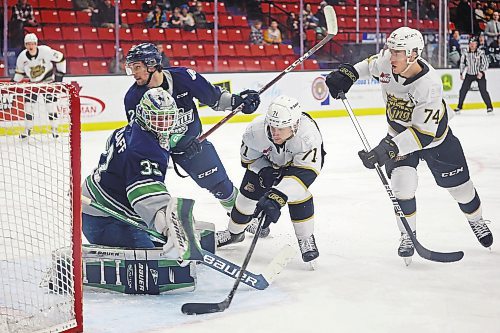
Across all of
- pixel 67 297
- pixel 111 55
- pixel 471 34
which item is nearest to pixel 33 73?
pixel 111 55

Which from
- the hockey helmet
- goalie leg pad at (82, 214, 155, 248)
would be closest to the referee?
the hockey helmet

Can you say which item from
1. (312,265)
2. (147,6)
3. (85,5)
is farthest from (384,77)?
(147,6)

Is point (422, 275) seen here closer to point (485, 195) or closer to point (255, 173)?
point (255, 173)

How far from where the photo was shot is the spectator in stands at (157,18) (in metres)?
9.71

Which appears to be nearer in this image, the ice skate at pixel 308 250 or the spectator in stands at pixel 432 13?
the ice skate at pixel 308 250

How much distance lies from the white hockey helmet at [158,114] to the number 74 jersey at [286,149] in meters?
0.55

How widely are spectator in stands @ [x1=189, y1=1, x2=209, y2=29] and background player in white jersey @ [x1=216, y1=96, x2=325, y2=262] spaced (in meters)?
6.65

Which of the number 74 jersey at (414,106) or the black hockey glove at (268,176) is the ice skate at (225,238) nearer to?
the black hockey glove at (268,176)

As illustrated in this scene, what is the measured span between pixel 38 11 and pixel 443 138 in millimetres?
6470

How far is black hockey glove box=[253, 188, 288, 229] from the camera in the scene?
298 centimetres

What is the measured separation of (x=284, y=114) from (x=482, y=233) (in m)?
1.15

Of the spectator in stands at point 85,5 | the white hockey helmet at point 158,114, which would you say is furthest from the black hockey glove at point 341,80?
the spectator in stands at point 85,5

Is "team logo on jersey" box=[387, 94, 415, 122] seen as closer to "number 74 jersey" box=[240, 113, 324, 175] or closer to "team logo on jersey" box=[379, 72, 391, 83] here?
"team logo on jersey" box=[379, 72, 391, 83]

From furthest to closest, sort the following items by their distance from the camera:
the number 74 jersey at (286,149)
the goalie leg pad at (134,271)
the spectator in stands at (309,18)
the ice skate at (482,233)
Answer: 1. the spectator in stands at (309,18)
2. the ice skate at (482,233)
3. the number 74 jersey at (286,149)
4. the goalie leg pad at (134,271)
